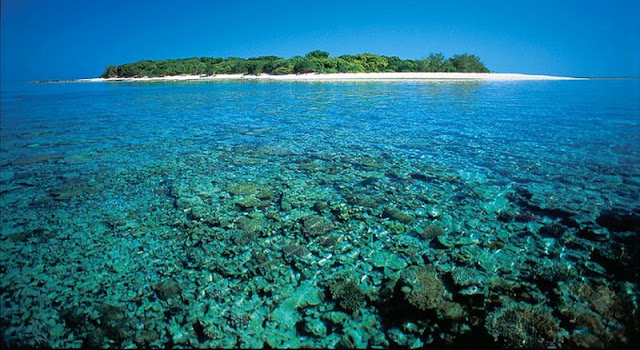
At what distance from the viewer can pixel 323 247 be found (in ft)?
16.4

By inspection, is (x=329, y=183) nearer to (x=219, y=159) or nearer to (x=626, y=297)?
(x=219, y=159)

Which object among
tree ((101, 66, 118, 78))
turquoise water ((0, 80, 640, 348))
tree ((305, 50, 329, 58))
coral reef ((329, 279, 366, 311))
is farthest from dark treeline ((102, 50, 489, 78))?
coral reef ((329, 279, 366, 311))

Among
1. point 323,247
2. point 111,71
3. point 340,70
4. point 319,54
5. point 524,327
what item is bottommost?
point 524,327

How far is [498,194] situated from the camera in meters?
6.77

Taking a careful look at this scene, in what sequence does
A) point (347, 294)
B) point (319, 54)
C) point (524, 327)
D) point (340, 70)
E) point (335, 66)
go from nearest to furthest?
point (524, 327)
point (347, 294)
point (340, 70)
point (335, 66)
point (319, 54)

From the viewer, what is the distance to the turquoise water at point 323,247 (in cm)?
350

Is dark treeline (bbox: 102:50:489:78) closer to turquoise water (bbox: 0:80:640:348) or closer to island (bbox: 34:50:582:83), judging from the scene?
island (bbox: 34:50:582:83)

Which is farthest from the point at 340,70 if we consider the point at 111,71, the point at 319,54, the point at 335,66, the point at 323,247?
the point at 111,71

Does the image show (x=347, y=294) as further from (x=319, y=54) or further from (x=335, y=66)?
(x=319, y=54)

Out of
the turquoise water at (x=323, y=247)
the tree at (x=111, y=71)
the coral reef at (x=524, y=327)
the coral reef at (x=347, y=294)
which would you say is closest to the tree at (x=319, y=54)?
the tree at (x=111, y=71)

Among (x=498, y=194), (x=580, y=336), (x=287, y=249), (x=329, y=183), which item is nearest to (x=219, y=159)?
(x=329, y=183)

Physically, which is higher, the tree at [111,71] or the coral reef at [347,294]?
the tree at [111,71]

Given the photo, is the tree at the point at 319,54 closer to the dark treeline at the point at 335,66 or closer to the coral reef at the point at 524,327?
the dark treeline at the point at 335,66

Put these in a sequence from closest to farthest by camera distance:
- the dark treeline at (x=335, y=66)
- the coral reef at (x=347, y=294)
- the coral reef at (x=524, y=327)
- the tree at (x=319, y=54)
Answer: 1. the coral reef at (x=524, y=327)
2. the coral reef at (x=347, y=294)
3. the dark treeline at (x=335, y=66)
4. the tree at (x=319, y=54)
